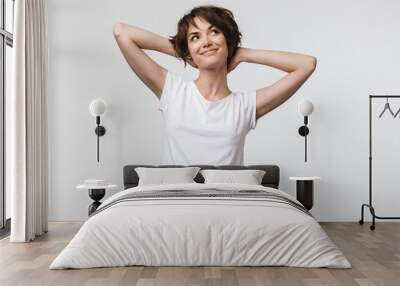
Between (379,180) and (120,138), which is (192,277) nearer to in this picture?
(120,138)

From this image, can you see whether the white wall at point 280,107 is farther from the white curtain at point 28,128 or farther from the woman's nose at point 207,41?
the white curtain at point 28,128

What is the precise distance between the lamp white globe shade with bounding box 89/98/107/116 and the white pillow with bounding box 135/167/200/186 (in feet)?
3.07

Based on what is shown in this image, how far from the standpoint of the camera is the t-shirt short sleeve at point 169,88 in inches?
283

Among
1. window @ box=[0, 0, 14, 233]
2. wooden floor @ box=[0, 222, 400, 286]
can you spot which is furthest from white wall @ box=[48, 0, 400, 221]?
wooden floor @ box=[0, 222, 400, 286]

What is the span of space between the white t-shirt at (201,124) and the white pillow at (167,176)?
1.32ft

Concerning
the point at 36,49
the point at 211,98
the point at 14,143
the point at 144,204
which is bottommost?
the point at 144,204

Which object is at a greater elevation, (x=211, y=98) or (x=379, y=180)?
(x=211, y=98)

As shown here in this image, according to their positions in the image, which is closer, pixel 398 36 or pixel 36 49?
pixel 36 49

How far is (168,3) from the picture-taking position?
7.32m

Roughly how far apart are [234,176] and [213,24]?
6.04 ft

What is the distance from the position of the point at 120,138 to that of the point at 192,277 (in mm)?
3324

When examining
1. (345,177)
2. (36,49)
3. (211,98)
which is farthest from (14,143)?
(345,177)

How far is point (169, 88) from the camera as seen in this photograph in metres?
7.23

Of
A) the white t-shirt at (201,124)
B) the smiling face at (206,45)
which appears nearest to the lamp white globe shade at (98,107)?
the white t-shirt at (201,124)
